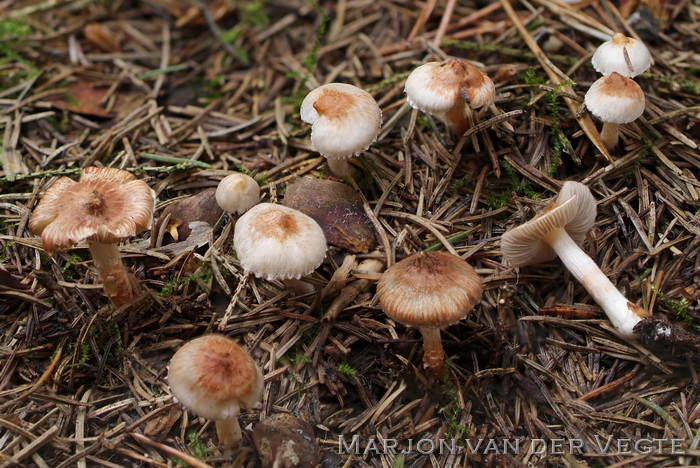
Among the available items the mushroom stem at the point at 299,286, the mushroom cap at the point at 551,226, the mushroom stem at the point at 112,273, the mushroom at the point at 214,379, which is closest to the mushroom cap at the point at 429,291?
the mushroom cap at the point at 551,226

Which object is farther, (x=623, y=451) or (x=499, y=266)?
(x=499, y=266)

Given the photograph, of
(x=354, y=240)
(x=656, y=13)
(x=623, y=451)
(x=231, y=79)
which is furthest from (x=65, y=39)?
(x=623, y=451)

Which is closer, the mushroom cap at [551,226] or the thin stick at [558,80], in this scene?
the mushroom cap at [551,226]

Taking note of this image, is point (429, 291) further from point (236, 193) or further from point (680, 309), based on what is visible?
point (680, 309)

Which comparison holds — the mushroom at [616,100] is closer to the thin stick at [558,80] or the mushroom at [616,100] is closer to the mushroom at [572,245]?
the thin stick at [558,80]

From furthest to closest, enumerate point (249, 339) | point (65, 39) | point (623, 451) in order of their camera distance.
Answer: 1. point (65, 39)
2. point (249, 339)
3. point (623, 451)

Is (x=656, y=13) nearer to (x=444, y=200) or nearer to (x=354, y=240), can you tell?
(x=444, y=200)

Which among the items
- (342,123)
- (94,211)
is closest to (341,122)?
(342,123)
